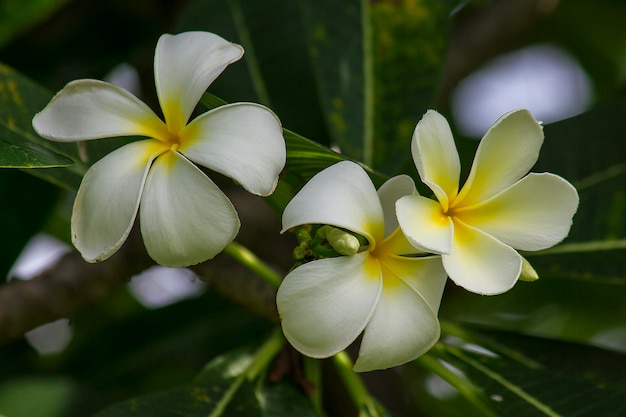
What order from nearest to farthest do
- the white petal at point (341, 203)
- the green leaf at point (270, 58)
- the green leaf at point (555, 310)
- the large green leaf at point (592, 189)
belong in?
the white petal at point (341, 203)
the large green leaf at point (592, 189)
the green leaf at point (270, 58)
the green leaf at point (555, 310)

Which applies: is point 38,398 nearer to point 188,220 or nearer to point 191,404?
point 191,404

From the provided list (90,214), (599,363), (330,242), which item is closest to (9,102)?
(90,214)

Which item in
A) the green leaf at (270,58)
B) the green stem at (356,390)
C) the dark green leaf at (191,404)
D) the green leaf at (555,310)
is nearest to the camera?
the dark green leaf at (191,404)

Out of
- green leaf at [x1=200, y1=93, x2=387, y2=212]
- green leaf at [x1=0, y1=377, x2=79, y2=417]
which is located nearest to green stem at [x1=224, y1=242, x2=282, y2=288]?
green leaf at [x1=200, y1=93, x2=387, y2=212]

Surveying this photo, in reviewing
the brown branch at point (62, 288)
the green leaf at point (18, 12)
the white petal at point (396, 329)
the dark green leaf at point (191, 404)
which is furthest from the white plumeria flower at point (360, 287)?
the green leaf at point (18, 12)

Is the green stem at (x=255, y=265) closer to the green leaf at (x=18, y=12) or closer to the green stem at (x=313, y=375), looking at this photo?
the green stem at (x=313, y=375)

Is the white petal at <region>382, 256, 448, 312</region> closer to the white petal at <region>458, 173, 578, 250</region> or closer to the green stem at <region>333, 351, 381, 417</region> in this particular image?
the white petal at <region>458, 173, 578, 250</region>

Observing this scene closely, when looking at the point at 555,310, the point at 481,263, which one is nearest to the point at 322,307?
the point at 481,263
